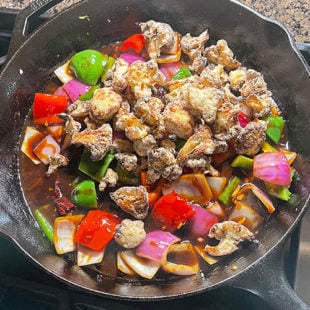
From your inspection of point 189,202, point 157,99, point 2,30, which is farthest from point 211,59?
point 2,30

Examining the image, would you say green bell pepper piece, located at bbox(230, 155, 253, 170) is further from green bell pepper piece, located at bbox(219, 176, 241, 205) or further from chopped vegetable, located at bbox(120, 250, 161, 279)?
chopped vegetable, located at bbox(120, 250, 161, 279)

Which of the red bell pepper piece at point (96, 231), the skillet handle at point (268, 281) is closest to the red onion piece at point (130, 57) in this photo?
the red bell pepper piece at point (96, 231)

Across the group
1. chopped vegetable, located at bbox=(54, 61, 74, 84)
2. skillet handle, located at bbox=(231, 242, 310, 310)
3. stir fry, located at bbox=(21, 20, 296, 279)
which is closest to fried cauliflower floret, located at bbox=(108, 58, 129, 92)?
stir fry, located at bbox=(21, 20, 296, 279)

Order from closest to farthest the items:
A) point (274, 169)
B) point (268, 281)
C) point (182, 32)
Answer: point (268, 281)
point (274, 169)
point (182, 32)

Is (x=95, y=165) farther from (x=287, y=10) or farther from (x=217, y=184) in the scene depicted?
(x=287, y=10)

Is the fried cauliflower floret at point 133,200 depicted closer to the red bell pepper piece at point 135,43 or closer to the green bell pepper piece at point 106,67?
the green bell pepper piece at point 106,67

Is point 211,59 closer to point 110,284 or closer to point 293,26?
point 293,26

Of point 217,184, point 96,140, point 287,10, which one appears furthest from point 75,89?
point 287,10
